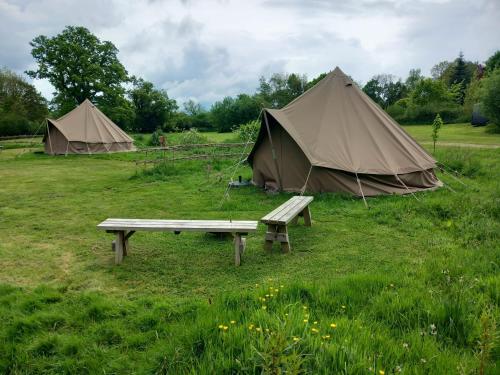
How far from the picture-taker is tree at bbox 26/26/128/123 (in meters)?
34.8

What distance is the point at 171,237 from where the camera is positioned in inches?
250

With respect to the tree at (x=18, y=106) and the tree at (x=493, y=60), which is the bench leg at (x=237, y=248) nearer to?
the tree at (x=18, y=106)

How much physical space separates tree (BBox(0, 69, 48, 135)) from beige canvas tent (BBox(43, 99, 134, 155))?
16.6 m

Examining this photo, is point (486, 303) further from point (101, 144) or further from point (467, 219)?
point (101, 144)

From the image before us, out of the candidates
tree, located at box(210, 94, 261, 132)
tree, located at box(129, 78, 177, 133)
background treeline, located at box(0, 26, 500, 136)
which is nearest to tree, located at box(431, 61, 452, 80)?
background treeline, located at box(0, 26, 500, 136)

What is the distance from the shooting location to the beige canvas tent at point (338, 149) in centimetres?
893

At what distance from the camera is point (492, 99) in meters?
26.8

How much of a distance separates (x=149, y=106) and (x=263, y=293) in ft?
147

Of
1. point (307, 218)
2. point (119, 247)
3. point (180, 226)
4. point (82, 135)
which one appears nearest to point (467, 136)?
point (307, 218)

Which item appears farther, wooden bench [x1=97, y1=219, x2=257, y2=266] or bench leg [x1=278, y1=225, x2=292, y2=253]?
bench leg [x1=278, y1=225, x2=292, y2=253]

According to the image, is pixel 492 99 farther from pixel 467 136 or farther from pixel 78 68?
pixel 78 68

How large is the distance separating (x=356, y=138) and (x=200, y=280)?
6.27 metres

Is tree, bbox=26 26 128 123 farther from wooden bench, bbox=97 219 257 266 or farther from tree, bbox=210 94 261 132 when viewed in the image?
wooden bench, bbox=97 219 257 266

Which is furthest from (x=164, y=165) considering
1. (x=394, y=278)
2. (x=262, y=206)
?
(x=394, y=278)
